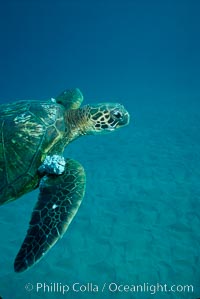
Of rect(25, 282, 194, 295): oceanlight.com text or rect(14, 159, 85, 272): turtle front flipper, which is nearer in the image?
rect(14, 159, 85, 272): turtle front flipper

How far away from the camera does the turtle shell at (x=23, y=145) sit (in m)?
2.50

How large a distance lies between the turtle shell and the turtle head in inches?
24.4

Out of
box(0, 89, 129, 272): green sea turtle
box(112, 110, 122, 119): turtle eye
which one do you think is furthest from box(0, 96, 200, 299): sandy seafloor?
box(112, 110, 122, 119): turtle eye

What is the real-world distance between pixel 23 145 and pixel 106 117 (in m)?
1.27

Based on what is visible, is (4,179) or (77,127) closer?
(4,179)

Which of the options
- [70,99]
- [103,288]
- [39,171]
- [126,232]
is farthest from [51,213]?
[126,232]

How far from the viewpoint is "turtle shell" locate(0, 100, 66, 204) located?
8.20 feet

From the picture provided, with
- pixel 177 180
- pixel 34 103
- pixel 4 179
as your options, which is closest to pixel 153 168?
pixel 177 180

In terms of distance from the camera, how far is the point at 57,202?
7.77 ft

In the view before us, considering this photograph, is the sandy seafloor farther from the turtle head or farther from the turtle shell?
the turtle head

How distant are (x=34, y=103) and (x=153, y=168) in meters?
4.14

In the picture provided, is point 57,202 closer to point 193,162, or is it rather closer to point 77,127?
point 77,127

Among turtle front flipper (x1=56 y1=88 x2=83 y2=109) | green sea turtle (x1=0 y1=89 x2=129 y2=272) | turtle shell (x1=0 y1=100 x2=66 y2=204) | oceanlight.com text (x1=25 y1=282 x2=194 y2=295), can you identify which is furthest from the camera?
turtle front flipper (x1=56 y1=88 x2=83 y2=109)

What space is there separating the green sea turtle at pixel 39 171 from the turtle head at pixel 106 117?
16.8 inches
